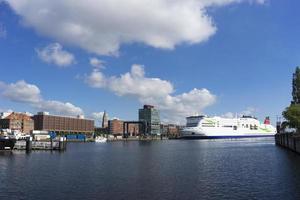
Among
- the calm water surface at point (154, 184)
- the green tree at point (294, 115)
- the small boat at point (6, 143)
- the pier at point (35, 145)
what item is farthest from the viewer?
the pier at point (35, 145)

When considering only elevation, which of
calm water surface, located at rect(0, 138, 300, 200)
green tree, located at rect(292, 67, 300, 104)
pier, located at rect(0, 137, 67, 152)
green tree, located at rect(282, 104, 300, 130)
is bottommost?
calm water surface, located at rect(0, 138, 300, 200)

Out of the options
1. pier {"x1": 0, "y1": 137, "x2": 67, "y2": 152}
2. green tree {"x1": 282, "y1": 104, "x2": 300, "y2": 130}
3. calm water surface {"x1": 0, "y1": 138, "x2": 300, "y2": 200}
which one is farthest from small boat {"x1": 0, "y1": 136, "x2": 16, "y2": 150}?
green tree {"x1": 282, "y1": 104, "x2": 300, "y2": 130}

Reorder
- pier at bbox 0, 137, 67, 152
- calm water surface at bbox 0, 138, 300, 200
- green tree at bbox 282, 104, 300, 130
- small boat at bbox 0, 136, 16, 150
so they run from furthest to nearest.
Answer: pier at bbox 0, 137, 67, 152 → small boat at bbox 0, 136, 16, 150 → green tree at bbox 282, 104, 300, 130 → calm water surface at bbox 0, 138, 300, 200

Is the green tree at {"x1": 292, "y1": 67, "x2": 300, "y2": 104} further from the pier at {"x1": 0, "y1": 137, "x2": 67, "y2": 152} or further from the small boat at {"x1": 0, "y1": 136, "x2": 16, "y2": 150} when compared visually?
the small boat at {"x1": 0, "y1": 136, "x2": 16, "y2": 150}

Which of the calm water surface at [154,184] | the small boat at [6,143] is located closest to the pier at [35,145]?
the small boat at [6,143]

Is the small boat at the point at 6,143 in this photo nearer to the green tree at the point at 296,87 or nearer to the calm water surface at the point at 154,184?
the calm water surface at the point at 154,184

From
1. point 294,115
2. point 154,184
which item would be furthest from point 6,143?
point 294,115

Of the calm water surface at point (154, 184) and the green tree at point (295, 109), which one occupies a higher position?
the green tree at point (295, 109)

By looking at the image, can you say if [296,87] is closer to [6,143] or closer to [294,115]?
[294,115]

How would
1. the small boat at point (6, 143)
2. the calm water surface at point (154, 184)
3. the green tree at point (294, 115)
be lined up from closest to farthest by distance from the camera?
the calm water surface at point (154, 184), the green tree at point (294, 115), the small boat at point (6, 143)

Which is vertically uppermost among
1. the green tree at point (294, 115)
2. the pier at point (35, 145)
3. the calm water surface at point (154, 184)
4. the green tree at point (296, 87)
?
the green tree at point (296, 87)

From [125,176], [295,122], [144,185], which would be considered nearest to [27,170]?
[125,176]

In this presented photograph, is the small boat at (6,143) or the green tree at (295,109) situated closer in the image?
the green tree at (295,109)

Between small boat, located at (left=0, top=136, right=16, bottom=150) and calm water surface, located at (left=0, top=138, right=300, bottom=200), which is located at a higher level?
small boat, located at (left=0, top=136, right=16, bottom=150)
